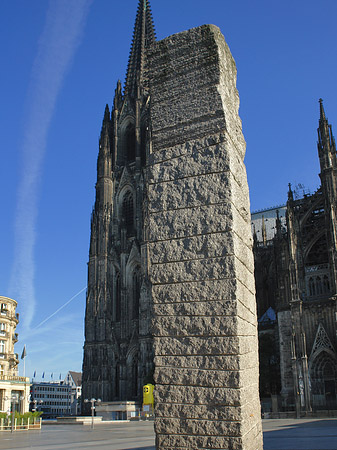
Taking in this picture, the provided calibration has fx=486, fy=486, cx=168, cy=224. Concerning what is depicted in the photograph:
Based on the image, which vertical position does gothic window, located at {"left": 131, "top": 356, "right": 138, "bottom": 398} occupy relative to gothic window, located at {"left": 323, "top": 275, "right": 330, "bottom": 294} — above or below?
below

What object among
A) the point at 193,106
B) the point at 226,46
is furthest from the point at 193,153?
the point at 226,46

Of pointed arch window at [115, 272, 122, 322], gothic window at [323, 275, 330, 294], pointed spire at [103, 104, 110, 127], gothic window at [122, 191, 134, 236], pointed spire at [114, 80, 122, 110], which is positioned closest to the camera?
gothic window at [323, 275, 330, 294]

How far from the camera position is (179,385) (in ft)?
19.5

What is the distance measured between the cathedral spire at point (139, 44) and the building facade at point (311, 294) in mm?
28177

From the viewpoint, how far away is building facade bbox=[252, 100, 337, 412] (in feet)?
111

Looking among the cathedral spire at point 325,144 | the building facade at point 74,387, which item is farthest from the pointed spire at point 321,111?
the building facade at point 74,387

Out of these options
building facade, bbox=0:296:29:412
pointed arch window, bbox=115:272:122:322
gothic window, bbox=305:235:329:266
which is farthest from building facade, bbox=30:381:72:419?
gothic window, bbox=305:235:329:266

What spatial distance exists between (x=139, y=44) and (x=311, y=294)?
140 ft

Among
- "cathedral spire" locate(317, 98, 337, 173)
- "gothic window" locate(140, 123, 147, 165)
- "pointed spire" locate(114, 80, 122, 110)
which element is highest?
"pointed spire" locate(114, 80, 122, 110)

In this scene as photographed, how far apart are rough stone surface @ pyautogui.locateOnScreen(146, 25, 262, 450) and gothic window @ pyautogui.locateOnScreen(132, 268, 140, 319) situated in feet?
143

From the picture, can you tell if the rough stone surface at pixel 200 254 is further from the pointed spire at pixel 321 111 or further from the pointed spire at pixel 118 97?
the pointed spire at pixel 118 97

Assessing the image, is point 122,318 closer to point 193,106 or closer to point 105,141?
point 105,141

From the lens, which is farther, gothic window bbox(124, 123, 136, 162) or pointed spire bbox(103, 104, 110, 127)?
pointed spire bbox(103, 104, 110, 127)

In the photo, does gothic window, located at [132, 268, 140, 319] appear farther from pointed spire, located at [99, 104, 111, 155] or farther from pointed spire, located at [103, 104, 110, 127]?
pointed spire, located at [103, 104, 110, 127]
